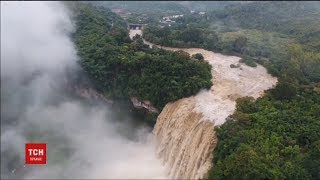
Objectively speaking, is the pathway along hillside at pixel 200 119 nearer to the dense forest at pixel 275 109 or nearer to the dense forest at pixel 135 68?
the dense forest at pixel 275 109

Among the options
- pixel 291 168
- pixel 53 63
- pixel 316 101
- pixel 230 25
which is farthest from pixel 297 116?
pixel 230 25

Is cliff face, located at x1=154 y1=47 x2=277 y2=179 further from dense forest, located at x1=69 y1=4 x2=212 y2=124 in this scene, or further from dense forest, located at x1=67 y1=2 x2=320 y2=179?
dense forest, located at x1=69 y1=4 x2=212 y2=124

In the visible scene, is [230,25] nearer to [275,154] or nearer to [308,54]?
[308,54]

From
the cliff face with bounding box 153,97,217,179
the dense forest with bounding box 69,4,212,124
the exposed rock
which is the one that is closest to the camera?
the cliff face with bounding box 153,97,217,179

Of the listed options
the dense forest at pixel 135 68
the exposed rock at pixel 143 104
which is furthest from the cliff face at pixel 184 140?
the exposed rock at pixel 143 104

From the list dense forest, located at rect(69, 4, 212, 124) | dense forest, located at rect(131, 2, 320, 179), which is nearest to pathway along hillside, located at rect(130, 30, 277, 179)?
dense forest, located at rect(131, 2, 320, 179)

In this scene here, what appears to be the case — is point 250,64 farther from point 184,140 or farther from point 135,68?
point 184,140

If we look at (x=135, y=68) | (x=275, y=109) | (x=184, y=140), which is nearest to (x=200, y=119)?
(x=184, y=140)
